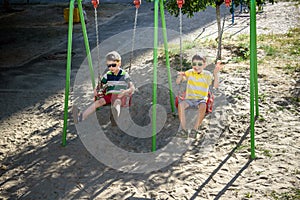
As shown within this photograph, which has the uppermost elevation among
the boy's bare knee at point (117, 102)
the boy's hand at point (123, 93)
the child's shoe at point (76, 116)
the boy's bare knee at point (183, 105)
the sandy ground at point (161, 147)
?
the boy's hand at point (123, 93)

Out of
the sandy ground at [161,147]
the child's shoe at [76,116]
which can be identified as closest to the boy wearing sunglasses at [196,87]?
the sandy ground at [161,147]

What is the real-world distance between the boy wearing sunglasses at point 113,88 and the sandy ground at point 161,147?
28 cm

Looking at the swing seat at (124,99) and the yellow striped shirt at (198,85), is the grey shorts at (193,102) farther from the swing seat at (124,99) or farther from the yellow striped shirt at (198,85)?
the swing seat at (124,99)

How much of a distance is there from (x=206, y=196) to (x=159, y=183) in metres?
0.49

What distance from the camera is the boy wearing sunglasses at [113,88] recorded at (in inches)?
195

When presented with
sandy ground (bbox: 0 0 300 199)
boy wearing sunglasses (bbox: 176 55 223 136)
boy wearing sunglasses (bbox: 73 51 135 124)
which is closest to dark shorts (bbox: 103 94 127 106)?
boy wearing sunglasses (bbox: 73 51 135 124)

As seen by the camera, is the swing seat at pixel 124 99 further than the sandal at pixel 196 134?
Yes

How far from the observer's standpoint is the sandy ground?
3.77 metres

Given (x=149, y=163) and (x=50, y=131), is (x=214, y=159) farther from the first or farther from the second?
(x=50, y=131)

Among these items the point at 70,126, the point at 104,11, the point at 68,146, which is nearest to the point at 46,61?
the point at 70,126

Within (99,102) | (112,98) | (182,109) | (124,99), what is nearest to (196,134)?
(182,109)

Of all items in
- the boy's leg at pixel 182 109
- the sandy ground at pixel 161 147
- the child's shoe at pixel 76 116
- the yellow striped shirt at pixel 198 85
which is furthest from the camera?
the child's shoe at pixel 76 116

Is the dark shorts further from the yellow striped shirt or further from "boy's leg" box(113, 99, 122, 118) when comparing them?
the yellow striped shirt

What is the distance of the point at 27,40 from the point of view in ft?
35.8
